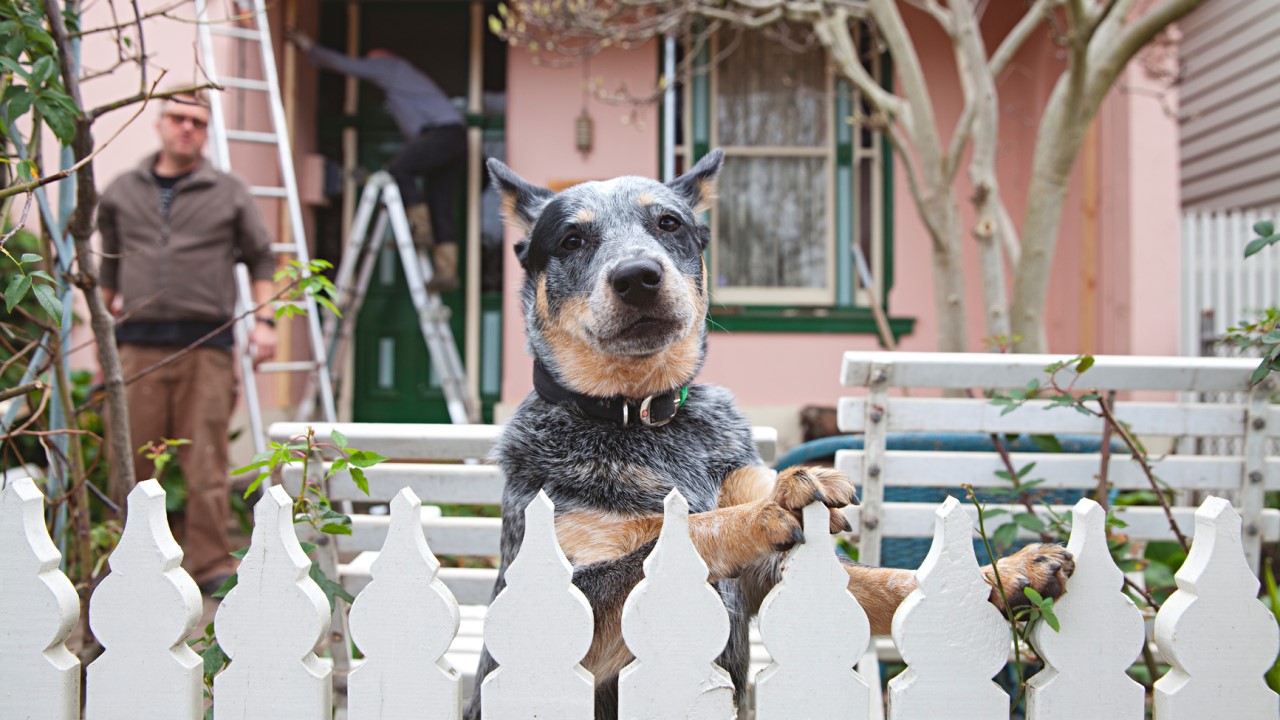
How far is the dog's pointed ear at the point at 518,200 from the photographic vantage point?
2094mm

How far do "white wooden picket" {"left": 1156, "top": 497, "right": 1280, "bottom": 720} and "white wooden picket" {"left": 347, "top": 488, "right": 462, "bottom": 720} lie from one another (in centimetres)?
108

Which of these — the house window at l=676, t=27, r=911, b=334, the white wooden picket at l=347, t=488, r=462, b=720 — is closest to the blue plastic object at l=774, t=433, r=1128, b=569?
the white wooden picket at l=347, t=488, r=462, b=720

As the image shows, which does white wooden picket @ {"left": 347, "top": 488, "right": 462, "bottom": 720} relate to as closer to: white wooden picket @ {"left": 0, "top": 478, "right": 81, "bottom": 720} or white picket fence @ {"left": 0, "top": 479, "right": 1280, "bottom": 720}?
white picket fence @ {"left": 0, "top": 479, "right": 1280, "bottom": 720}

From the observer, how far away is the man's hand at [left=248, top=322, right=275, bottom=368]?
14.4 ft

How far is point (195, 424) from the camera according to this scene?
405 cm

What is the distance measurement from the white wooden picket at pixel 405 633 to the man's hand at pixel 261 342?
11.3 ft

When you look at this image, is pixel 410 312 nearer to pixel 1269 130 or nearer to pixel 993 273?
pixel 993 273

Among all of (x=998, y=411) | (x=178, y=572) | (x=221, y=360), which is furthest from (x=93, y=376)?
(x=998, y=411)

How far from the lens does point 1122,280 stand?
20.4ft

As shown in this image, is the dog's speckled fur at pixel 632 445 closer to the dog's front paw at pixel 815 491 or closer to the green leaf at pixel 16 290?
the dog's front paw at pixel 815 491

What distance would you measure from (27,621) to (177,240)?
3067mm

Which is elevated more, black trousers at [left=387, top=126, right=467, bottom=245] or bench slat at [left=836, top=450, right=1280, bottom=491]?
black trousers at [left=387, top=126, right=467, bottom=245]

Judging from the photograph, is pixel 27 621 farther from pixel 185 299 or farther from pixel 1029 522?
pixel 185 299

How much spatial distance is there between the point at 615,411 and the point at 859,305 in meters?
5.73
